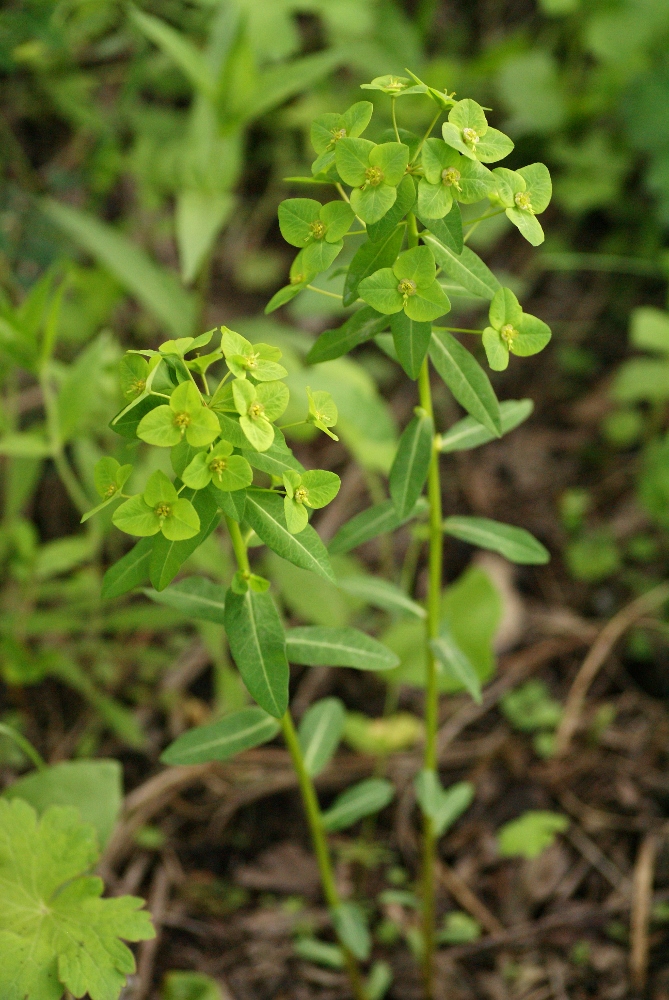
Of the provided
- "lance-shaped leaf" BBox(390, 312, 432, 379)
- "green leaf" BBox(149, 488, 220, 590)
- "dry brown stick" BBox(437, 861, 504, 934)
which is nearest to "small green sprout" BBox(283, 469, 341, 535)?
"green leaf" BBox(149, 488, 220, 590)

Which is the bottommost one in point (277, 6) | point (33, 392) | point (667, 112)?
point (33, 392)

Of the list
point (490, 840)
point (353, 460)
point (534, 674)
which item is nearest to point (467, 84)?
point (353, 460)

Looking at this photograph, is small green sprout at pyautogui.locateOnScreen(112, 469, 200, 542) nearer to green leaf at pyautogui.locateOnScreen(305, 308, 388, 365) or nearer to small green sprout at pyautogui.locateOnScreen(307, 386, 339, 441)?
small green sprout at pyautogui.locateOnScreen(307, 386, 339, 441)

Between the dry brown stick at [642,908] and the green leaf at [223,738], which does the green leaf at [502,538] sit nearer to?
the green leaf at [223,738]

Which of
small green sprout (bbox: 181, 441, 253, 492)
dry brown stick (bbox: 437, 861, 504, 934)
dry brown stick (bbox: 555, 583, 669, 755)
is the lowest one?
dry brown stick (bbox: 437, 861, 504, 934)

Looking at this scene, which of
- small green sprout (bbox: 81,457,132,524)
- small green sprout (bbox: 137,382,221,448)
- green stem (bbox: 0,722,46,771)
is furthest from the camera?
green stem (bbox: 0,722,46,771)

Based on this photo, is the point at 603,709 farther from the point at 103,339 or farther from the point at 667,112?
the point at 667,112
